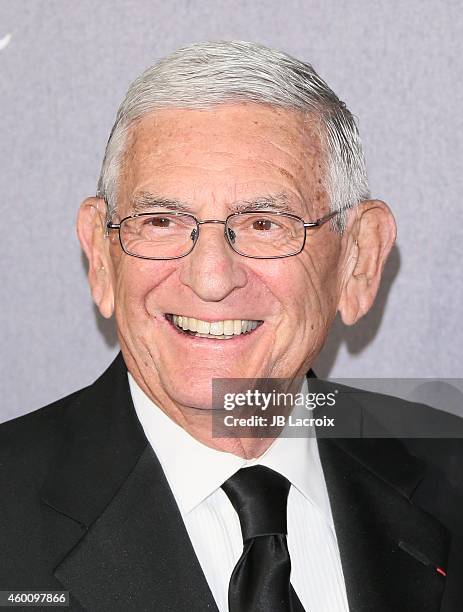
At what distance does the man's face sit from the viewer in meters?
2.01

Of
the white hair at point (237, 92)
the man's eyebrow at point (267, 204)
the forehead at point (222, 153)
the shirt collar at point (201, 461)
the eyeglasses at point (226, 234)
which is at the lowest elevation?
A: the shirt collar at point (201, 461)

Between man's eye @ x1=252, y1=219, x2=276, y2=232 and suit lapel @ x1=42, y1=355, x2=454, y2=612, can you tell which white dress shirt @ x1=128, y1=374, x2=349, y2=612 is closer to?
suit lapel @ x1=42, y1=355, x2=454, y2=612

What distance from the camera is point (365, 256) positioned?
2311 millimetres

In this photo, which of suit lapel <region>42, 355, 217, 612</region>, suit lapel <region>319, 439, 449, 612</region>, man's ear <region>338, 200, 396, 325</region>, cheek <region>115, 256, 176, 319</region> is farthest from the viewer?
man's ear <region>338, 200, 396, 325</region>

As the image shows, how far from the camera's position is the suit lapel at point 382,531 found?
2143 millimetres

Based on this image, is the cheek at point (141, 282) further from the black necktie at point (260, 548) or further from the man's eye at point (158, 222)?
the black necktie at point (260, 548)

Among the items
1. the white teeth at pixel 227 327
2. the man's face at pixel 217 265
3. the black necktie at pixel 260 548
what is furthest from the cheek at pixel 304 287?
the black necktie at pixel 260 548

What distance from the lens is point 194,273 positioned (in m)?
1.99

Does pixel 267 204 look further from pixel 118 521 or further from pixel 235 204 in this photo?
pixel 118 521

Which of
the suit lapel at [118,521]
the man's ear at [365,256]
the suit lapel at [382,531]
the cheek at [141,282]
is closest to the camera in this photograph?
the suit lapel at [118,521]

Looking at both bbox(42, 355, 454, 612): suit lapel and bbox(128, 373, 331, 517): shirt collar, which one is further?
bbox(128, 373, 331, 517): shirt collar

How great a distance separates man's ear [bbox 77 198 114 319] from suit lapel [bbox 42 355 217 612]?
0.63 feet

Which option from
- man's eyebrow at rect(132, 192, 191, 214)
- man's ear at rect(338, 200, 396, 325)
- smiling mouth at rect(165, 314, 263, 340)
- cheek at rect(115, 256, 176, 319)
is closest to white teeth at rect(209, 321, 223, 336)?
smiling mouth at rect(165, 314, 263, 340)

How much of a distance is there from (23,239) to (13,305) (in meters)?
0.17
